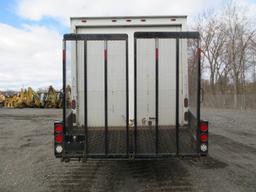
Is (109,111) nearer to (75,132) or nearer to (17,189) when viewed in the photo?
(75,132)

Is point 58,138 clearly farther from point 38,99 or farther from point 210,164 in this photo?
point 38,99

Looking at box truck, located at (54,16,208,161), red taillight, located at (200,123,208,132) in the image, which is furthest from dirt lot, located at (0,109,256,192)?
Result: red taillight, located at (200,123,208,132)

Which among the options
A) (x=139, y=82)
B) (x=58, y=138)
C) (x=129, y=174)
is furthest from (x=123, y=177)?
(x=139, y=82)

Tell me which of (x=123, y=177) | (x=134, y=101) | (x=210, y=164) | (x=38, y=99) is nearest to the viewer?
(x=134, y=101)

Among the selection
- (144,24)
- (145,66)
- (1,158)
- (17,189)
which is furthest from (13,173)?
(144,24)

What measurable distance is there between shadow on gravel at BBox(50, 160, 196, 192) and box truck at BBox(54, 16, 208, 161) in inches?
33.6

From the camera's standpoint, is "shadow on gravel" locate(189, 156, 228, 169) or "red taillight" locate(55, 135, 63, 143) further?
"shadow on gravel" locate(189, 156, 228, 169)

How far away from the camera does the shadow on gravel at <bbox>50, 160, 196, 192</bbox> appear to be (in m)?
5.95

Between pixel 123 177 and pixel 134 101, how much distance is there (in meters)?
2.13

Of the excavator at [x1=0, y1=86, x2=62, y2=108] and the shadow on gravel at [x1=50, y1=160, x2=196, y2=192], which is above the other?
the excavator at [x1=0, y1=86, x2=62, y2=108]

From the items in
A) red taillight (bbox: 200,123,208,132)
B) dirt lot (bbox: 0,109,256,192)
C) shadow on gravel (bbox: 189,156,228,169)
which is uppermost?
red taillight (bbox: 200,123,208,132)

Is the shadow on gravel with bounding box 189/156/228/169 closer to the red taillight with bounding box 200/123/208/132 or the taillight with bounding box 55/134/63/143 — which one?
the red taillight with bounding box 200/123/208/132

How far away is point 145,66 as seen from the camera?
5.54 meters

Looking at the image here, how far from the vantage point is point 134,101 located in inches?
211
